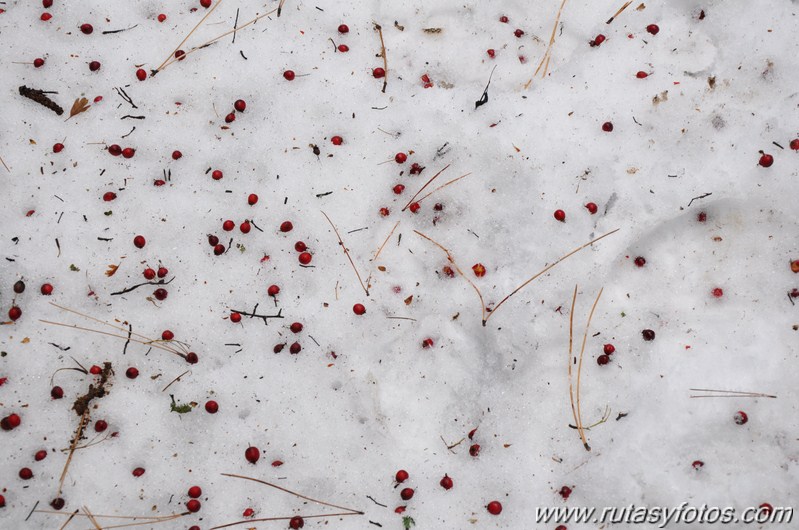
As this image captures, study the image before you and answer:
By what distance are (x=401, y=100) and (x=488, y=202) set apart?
4.28 feet

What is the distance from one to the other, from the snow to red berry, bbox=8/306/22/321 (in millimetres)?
125

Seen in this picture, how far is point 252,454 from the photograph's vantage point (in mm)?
4586

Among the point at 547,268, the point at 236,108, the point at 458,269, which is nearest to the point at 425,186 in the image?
the point at 458,269

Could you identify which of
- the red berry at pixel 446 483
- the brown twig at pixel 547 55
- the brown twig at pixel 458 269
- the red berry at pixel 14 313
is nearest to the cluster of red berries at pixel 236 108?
the brown twig at pixel 458 269

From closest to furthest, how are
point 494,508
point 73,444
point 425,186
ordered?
point 494,508, point 73,444, point 425,186

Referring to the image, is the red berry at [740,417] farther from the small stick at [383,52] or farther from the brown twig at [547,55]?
the small stick at [383,52]

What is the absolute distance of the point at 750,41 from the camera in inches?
210

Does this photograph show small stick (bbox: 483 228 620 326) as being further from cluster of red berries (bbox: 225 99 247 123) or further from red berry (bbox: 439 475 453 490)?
cluster of red berries (bbox: 225 99 247 123)

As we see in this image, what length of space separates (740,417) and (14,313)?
6.14 metres

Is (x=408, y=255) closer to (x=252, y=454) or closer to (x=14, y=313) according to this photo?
(x=252, y=454)

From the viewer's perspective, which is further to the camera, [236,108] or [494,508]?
[236,108]

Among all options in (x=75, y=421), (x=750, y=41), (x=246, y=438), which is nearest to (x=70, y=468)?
(x=75, y=421)

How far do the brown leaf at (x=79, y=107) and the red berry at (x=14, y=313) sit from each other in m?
1.86

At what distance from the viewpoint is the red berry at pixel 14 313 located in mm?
4801
